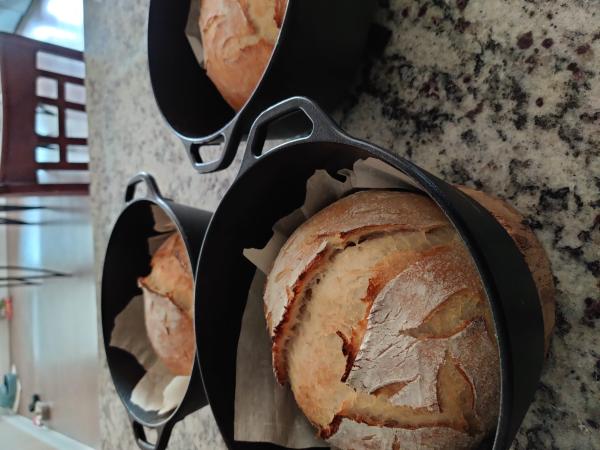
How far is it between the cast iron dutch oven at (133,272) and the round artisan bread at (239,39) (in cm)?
21

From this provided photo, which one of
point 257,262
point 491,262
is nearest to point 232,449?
point 257,262

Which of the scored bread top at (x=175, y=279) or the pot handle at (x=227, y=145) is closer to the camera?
the pot handle at (x=227, y=145)

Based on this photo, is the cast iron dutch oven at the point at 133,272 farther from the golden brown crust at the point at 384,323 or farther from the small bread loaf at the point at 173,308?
the golden brown crust at the point at 384,323

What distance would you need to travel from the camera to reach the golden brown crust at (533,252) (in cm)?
64

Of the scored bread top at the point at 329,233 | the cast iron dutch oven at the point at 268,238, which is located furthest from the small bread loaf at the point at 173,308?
the scored bread top at the point at 329,233

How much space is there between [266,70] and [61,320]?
2.13m

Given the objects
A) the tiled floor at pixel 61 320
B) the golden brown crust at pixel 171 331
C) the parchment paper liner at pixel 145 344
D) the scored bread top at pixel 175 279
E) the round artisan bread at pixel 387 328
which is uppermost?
the round artisan bread at pixel 387 328

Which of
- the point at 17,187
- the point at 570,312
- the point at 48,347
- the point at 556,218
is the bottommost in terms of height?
the point at 48,347

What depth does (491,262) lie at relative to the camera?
1.53 feet

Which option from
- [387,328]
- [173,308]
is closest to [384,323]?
[387,328]

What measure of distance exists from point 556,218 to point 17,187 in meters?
1.82

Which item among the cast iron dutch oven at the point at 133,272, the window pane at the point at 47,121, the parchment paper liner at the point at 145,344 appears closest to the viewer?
the cast iron dutch oven at the point at 133,272

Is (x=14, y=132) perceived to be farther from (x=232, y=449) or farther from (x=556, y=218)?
(x=556, y=218)

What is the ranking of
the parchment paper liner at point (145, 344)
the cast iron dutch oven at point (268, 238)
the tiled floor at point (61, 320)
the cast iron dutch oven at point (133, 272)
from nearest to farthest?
the cast iron dutch oven at point (268, 238)
the cast iron dutch oven at point (133, 272)
the parchment paper liner at point (145, 344)
the tiled floor at point (61, 320)
